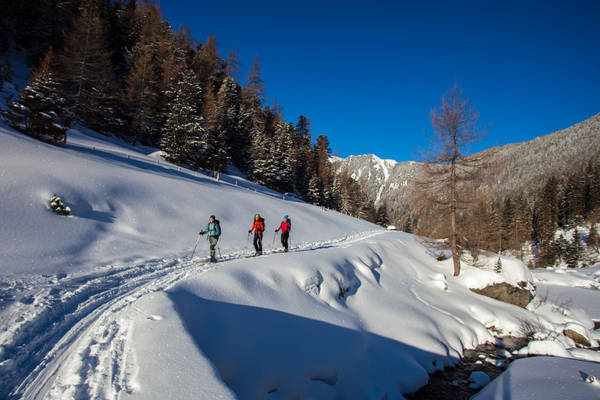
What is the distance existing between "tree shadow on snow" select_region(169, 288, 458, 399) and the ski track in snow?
1.10 metres

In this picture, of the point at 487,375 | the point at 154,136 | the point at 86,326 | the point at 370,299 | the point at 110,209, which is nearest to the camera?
the point at 86,326

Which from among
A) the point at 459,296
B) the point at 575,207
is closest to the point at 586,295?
the point at 459,296

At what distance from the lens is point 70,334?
4.46 metres

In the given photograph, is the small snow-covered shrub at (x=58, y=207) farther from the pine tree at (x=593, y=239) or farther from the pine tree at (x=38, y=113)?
the pine tree at (x=593, y=239)

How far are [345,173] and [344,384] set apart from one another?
64.9 metres

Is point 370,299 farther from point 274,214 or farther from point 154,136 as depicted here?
point 154,136

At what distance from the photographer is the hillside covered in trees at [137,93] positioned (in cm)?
2314

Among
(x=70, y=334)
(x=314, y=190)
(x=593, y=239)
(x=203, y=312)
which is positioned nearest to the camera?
(x=70, y=334)

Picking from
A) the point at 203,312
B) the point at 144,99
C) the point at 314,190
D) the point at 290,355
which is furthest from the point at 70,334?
the point at 314,190

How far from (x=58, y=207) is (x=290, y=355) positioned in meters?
10.9

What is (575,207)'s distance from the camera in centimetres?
5916

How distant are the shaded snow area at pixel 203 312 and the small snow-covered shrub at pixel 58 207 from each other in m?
0.21

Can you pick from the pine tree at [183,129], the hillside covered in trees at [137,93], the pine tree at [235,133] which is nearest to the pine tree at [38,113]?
the hillside covered in trees at [137,93]

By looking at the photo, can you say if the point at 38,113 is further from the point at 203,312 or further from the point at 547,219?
the point at 547,219
